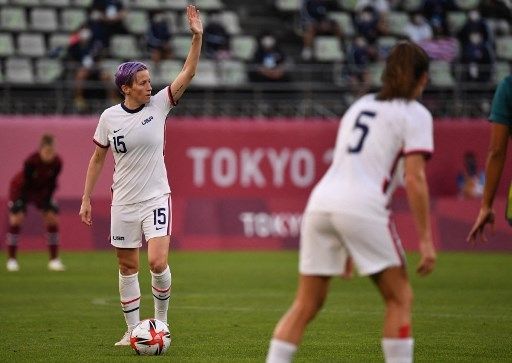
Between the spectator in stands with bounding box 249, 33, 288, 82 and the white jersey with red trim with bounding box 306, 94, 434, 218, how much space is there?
21.7m

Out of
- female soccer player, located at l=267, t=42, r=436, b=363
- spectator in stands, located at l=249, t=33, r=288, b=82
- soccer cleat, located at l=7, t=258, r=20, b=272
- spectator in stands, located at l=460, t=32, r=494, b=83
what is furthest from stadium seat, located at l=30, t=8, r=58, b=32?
female soccer player, located at l=267, t=42, r=436, b=363

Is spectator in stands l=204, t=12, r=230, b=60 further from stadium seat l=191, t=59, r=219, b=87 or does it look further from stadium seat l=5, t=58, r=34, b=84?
stadium seat l=5, t=58, r=34, b=84

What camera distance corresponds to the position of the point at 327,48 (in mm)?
31672

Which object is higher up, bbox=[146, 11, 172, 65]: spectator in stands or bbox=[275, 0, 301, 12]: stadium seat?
bbox=[275, 0, 301, 12]: stadium seat

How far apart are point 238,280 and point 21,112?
10196 mm

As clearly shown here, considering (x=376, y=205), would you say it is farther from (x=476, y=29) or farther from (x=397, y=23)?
(x=397, y=23)

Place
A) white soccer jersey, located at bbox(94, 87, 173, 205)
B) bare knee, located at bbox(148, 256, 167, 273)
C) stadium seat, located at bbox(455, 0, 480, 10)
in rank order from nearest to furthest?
bare knee, located at bbox(148, 256, 167, 273) < white soccer jersey, located at bbox(94, 87, 173, 205) < stadium seat, located at bbox(455, 0, 480, 10)

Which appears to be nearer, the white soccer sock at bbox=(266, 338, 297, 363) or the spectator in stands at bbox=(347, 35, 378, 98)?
the white soccer sock at bbox=(266, 338, 297, 363)

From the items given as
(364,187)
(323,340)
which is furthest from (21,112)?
(364,187)

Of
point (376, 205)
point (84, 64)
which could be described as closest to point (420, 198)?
point (376, 205)

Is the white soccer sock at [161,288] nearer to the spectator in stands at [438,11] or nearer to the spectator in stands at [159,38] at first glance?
the spectator in stands at [159,38]

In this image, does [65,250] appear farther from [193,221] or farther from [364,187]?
[364,187]

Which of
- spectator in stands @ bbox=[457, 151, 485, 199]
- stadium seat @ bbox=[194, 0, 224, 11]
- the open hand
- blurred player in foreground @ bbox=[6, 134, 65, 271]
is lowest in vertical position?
spectator in stands @ bbox=[457, 151, 485, 199]

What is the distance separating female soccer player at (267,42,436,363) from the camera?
7938mm
